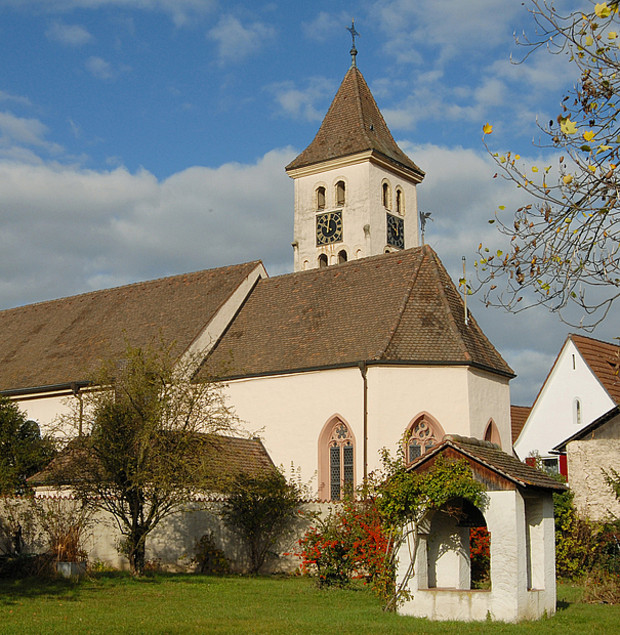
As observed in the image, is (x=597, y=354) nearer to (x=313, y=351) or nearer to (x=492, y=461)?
Answer: (x=313, y=351)

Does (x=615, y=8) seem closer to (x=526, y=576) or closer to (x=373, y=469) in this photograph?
(x=526, y=576)

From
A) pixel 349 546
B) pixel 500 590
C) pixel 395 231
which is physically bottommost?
pixel 500 590

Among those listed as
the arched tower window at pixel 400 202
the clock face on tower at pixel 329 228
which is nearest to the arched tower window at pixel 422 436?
the clock face on tower at pixel 329 228

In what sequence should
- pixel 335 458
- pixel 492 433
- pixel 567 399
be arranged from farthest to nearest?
pixel 567 399, pixel 492 433, pixel 335 458

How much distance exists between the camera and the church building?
24.1 m

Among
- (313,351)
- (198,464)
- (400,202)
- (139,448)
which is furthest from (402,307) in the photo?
(400,202)

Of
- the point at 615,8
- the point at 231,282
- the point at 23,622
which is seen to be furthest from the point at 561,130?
the point at 231,282

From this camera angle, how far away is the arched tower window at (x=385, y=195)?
41125 millimetres

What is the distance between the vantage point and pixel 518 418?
43219mm

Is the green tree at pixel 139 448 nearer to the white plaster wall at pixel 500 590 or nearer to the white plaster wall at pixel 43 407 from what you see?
the white plaster wall at pixel 500 590

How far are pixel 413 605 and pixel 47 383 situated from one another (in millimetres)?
19472

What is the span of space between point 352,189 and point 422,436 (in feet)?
62.6

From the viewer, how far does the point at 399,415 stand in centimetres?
2398

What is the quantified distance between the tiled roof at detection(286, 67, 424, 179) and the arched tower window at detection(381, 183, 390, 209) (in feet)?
4.36
